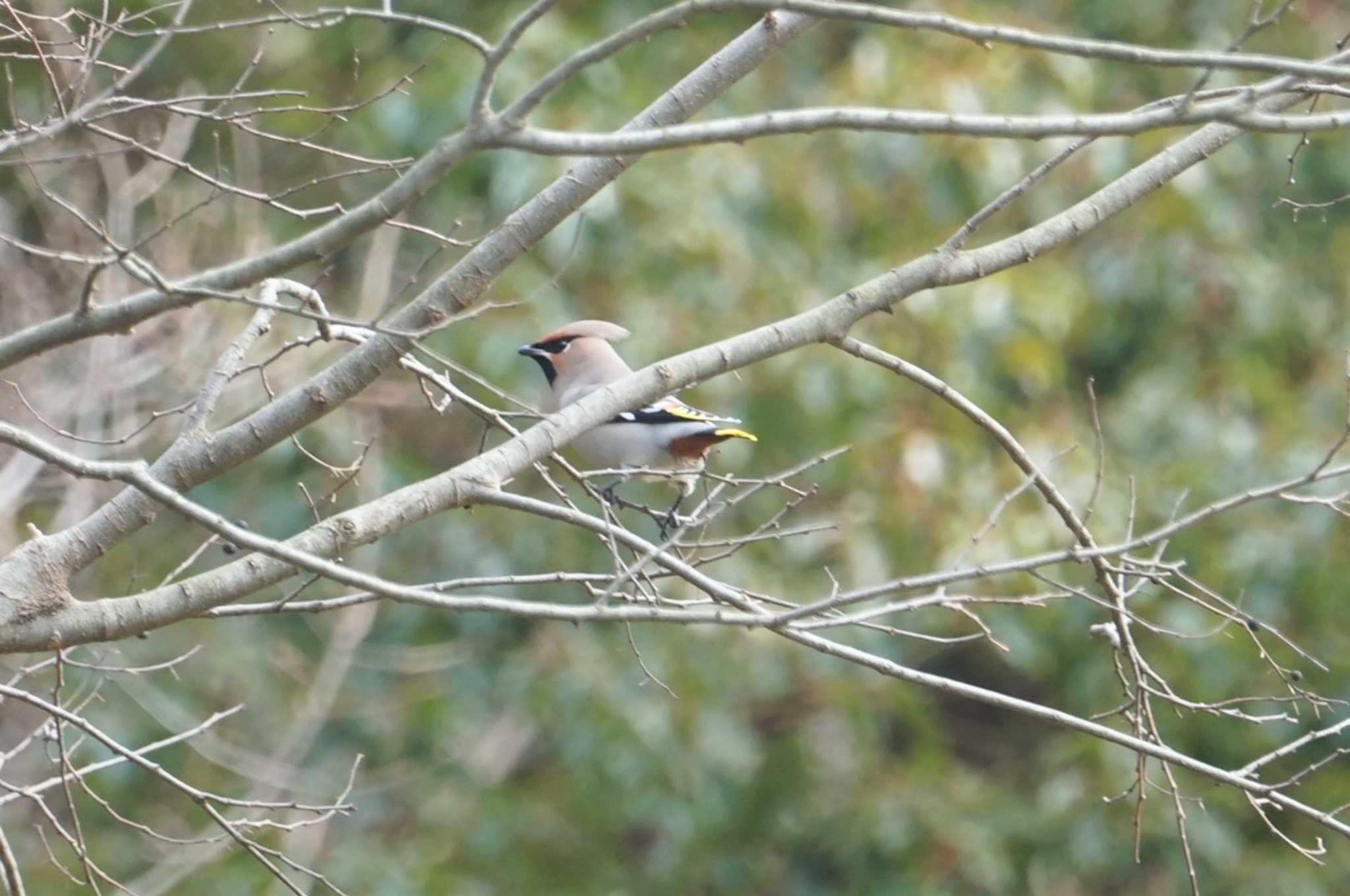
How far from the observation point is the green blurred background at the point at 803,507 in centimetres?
691

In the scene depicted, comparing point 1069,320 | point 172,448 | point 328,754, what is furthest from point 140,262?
point 328,754

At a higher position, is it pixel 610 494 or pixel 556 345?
pixel 556 345

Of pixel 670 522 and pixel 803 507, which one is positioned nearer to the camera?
pixel 670 522

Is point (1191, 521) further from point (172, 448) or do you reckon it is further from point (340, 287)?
point (340, 287)

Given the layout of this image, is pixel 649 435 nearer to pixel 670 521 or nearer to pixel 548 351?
pixel 670 521

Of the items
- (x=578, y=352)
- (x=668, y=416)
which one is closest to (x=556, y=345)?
(x=578, y=352)

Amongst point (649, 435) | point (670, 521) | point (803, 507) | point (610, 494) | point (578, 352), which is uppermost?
point (803, 507)

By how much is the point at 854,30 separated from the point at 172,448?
665cm

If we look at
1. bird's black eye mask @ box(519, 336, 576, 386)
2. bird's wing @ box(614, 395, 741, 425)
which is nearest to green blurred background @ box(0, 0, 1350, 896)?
bird's black eye mask @ box(519, 336, 576, 386)

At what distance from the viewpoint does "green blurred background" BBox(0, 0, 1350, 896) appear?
22.7 ft

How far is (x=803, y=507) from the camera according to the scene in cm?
760

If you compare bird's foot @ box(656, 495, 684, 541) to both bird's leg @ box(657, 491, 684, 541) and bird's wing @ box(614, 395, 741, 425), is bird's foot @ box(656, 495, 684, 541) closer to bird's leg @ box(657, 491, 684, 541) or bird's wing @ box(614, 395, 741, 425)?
bird's leg @ box(657, 491, 684, 541)

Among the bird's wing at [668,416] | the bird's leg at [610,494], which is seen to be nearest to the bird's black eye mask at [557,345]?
the bird's wing at [668,416]

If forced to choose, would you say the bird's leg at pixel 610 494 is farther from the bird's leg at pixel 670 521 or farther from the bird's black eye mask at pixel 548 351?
the bird's black eye mask at pixel 548 351
